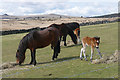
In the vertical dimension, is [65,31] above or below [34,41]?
above

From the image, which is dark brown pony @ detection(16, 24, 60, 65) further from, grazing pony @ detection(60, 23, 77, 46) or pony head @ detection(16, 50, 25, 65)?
grazing pony @ detection(60, 23, 77, 46)

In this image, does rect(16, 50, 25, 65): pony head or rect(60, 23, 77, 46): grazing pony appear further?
rect(60, 23, 77, 46): grazing pony

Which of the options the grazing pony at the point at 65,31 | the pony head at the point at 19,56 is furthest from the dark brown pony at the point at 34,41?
the grazing pony at the point at 65,31

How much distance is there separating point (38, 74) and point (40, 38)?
12.1ft

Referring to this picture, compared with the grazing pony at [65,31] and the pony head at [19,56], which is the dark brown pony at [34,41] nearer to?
the pony head at [19,56]

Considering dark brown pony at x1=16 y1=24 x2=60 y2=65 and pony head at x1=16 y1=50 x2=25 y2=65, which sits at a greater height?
dark brown pony at x1=16 y1=24 x2=60 y2=65

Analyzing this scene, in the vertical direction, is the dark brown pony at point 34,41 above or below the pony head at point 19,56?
above

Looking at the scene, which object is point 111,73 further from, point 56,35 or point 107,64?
point 56,35

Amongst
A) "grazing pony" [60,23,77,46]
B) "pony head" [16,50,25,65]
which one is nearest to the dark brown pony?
"pony head" [16,50,25,65]

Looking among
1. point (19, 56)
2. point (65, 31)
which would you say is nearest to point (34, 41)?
point (19, 56)

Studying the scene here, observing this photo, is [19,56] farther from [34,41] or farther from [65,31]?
[65,31]

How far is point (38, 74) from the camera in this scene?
34.2 ft

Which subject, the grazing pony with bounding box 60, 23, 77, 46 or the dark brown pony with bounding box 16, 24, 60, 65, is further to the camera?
the grazing pony with bounding box 60, 23, 77, 46

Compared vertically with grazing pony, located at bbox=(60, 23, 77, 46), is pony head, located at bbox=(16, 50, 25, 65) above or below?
below
